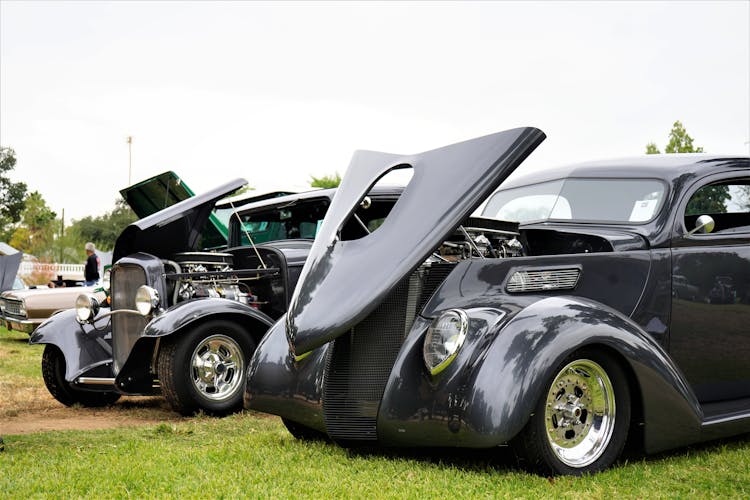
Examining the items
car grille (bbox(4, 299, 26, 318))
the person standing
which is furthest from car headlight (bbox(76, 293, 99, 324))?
the person standing

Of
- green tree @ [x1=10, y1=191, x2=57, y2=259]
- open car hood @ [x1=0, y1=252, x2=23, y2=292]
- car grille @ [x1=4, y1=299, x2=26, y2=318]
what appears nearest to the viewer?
car grille @ [x1=4, y1=299, x2=26, y2=318]

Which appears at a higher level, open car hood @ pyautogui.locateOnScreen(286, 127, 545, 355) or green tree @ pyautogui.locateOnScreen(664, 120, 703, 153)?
green tree @ pyautogui.locateOnScreen(664, 120, 703, 153)

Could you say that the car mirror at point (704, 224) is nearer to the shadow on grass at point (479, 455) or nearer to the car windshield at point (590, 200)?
the car windshield at point (590, 200)

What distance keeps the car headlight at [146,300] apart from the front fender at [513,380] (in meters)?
3.30

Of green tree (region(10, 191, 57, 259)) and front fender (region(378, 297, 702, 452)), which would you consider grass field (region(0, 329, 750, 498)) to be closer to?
front fender (region(378, 297, 702, 452))

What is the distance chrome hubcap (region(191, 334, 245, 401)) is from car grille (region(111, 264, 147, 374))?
76 cm

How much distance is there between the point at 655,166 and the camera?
16.5ft

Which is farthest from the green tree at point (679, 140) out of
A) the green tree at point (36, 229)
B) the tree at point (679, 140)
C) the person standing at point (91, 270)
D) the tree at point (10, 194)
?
the tree at point (10, 194)

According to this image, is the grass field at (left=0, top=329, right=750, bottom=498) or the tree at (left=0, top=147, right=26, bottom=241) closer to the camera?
the grass field at (left=0, top=329, right=750, bottom=498)

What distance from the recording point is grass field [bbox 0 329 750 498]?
3.58 metres

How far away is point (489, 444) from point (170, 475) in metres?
1.55

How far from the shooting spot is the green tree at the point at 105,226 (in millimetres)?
64875

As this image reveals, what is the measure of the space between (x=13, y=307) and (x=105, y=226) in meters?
56.1

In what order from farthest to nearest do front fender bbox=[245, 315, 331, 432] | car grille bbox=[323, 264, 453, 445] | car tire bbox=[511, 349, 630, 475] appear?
front fender bbox=[245, 315, 331, 432]
car grille bbox=[323, 264, 453, 445]
car tire bbox=[511, 349, 630, 475]
